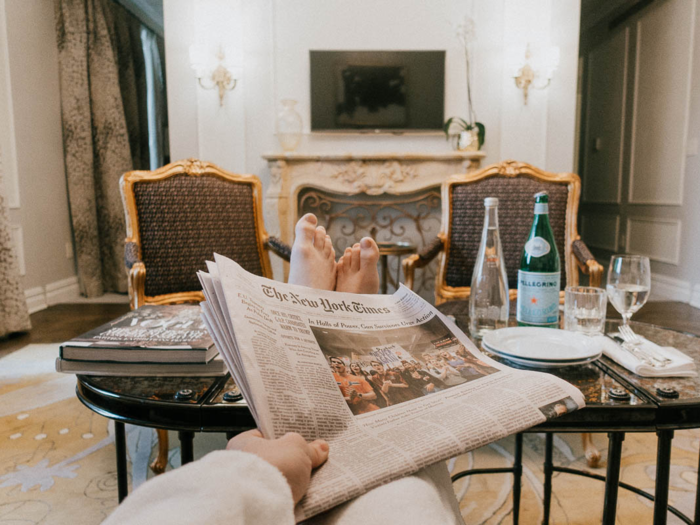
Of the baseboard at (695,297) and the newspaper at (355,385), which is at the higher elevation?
the newspaper at (355,385)

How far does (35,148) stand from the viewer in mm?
3279

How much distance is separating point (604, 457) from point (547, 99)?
2.41 meters

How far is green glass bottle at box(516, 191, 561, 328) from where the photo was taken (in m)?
0.87

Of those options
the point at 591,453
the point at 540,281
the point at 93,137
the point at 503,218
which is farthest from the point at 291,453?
the point at 93,137

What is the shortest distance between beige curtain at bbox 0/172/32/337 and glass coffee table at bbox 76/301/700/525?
2.34 m

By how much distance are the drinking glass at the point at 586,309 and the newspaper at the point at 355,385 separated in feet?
0.98

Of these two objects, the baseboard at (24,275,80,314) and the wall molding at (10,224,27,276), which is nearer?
the wall molding at (10,224,27,276)

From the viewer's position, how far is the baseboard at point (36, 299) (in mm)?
3143

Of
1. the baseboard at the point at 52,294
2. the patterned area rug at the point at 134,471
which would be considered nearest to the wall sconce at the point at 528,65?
the patterned area rug at the point at 134,471

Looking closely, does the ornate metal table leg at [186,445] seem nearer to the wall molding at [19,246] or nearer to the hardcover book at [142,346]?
the hardcover book at [142,346]

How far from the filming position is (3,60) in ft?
9.55

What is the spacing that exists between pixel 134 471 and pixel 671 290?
3696mm

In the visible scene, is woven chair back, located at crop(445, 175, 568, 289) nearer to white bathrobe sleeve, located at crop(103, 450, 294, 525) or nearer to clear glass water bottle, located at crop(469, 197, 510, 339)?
clear glass water bottle, located at crop(469, 197, 510, 339)

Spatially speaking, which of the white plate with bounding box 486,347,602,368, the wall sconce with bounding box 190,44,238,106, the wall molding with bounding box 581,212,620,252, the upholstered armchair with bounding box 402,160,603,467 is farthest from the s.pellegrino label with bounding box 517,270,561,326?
the wall molding with bounding box 581,212,620,252
